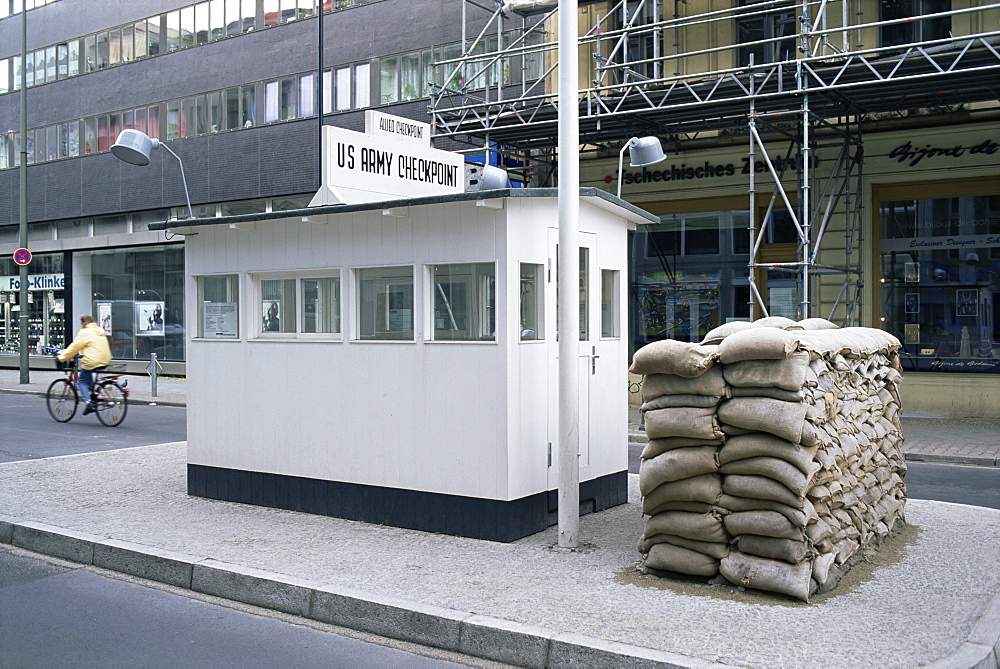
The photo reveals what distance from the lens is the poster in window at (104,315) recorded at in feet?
110

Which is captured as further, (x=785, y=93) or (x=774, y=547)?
(x=785, y=93)

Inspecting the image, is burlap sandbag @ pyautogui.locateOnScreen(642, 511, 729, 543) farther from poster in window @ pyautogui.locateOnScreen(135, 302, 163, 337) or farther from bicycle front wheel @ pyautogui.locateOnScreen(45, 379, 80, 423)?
poster in window @ pyautogui.locateOnScreen(135, 302, 163, 337)

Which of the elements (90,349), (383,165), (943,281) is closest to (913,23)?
(943,281)

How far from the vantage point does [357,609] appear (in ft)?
19.4

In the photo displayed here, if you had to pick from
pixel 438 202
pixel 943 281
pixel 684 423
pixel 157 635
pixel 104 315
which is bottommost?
pixel 157 635

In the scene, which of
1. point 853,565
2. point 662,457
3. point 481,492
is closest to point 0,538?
point 481,492

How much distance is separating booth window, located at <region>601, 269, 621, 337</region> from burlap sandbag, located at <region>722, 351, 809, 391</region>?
2521 millimetres

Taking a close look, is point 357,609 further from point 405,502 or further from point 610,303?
point 610,303

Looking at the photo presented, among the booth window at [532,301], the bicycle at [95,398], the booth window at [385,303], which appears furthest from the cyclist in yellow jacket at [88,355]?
the booth window at [532,301]

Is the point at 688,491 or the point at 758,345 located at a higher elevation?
the point at 758,345

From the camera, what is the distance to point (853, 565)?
6.69 m

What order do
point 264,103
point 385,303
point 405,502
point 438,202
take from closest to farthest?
point 438,202 → point 405,502 → point 385,303 → point 264,103

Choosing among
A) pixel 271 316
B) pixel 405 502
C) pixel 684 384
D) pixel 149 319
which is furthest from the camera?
pixel 149 319

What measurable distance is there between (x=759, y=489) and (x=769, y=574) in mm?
510
